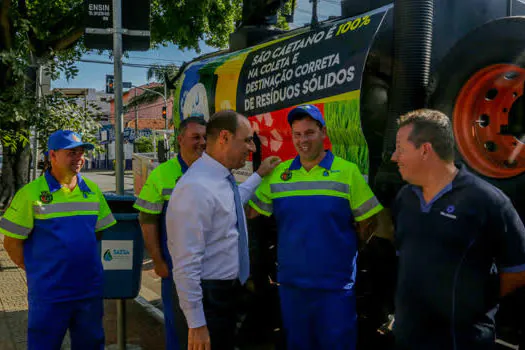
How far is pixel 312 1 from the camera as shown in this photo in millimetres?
4547

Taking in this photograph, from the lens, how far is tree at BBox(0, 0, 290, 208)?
26.9ft

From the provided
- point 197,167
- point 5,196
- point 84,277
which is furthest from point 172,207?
point 5,196

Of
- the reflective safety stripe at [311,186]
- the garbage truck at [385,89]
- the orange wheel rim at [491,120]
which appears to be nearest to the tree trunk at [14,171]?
the garbage truck at [385,89]

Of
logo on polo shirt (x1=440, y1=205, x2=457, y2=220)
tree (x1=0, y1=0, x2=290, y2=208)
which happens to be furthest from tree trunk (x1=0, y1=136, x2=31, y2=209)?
logo on polo shirt (x1=440, y1=205, x2=457, y2=220)

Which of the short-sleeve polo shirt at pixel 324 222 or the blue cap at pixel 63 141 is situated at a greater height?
the blue cap at pixel 63 141

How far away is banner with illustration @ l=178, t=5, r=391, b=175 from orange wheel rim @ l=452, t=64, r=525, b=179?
689 mm

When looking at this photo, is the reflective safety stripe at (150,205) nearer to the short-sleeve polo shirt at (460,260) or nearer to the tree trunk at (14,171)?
the short-sleeve polo shirt at (460,260)

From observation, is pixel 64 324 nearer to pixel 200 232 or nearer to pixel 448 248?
pixel 200 232

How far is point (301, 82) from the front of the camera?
406cm

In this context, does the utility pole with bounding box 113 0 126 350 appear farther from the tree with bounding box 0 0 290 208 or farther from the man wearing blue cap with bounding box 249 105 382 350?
the tree with bounding box 0 0 290 208

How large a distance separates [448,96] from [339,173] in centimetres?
76

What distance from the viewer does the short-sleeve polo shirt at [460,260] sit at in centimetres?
220

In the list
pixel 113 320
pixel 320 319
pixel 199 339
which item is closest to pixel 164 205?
pixel 320 319

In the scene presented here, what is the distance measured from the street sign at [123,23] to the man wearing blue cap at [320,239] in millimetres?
2110
